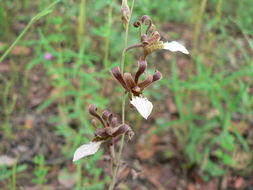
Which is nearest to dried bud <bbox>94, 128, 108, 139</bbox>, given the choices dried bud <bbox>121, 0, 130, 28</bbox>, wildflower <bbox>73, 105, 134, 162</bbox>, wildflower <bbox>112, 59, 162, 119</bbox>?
wildflower <bbox>73, 105, 134, 162</bbox>

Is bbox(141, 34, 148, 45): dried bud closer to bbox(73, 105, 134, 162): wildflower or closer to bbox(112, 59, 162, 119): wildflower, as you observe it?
bbox(112, 59, 162, 119): wildflower

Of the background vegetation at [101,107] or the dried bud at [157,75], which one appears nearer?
the dried bud at [157,75]

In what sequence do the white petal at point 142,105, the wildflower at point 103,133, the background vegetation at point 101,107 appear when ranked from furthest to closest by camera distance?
the background vegetation at point 101,107
the wildflower at point 103,133
the white petal at point 142,105

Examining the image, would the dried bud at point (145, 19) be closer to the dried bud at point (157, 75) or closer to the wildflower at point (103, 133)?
the dried bud at point (157, 75)

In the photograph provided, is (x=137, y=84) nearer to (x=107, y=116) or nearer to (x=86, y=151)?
(x=107, y=116)

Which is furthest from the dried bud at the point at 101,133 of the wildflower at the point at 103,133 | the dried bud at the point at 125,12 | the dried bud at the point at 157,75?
the dried bud at the point at 125,12

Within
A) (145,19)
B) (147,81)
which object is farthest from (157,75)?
(145,19)

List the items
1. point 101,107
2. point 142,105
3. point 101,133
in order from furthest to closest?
point 101,107 → point 101,133 → point 142,105
